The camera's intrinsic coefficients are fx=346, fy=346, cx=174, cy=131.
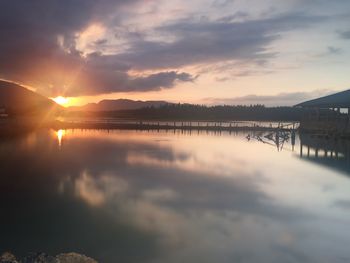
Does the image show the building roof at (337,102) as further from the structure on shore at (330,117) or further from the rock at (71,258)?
the rock at (71,258)

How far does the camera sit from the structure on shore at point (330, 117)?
36.9 m

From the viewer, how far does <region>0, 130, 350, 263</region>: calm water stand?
9.38 metres

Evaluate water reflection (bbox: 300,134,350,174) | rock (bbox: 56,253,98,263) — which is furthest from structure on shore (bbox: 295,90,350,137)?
rock (bbox: 56,253,98,263)

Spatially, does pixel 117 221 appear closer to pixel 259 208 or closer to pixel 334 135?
pixel 259 208

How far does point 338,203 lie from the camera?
46.1ft

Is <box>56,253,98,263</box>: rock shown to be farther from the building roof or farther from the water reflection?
the building roof

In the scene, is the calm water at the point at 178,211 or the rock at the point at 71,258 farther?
the calm water at the point at 178,211

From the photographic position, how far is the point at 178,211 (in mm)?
12766

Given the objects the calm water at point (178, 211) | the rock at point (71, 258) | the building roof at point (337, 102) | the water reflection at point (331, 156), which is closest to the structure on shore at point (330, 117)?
the building roof at point (337, 102)

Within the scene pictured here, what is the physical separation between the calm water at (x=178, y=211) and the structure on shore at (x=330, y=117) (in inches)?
568

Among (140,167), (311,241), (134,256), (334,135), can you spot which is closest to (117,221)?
(134,256)

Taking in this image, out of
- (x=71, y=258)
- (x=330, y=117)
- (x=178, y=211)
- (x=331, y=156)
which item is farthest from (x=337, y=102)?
(x=71, y=258)

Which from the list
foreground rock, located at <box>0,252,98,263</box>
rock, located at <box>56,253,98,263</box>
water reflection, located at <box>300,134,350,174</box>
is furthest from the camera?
water reflection, located at <box>300,134,350,174</box>

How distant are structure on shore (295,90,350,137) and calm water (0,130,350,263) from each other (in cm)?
1444
